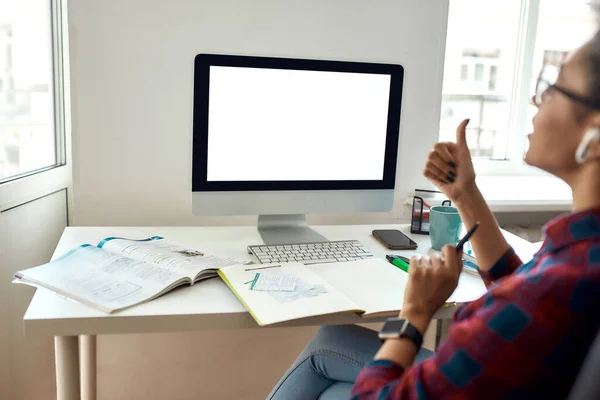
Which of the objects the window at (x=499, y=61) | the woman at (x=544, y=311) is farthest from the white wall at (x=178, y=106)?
the woman at (x=544, y=311)

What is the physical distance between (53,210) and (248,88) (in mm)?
763

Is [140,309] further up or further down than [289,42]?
further down

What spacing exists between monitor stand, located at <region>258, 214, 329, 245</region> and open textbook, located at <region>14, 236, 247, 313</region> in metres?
0.22

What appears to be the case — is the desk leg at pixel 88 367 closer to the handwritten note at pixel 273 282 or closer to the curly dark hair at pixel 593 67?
the handwritten note at pixel 273 282

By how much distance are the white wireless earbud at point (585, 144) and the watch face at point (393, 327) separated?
1.16 ft

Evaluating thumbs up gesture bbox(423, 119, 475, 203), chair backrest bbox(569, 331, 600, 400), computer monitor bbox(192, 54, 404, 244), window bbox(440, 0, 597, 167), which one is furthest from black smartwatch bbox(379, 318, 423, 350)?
window bbox(440, 0, 597, 167)

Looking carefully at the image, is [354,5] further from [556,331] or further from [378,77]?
[556,331]

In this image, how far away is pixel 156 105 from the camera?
1.73 m

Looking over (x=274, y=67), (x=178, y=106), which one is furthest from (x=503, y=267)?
(x=178, y=106)

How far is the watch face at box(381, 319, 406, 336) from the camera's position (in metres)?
0.88

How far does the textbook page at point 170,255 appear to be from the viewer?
4.06ft

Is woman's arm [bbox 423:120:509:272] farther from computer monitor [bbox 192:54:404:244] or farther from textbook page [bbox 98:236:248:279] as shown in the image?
textbook page [bbox 98:236:248:279]

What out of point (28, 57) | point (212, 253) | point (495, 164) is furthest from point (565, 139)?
point (495, 164)

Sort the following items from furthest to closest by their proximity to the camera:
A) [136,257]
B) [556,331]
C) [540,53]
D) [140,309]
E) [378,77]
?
[540,53]
[378,77]
[136,257]
[140,309]
[556,331]
